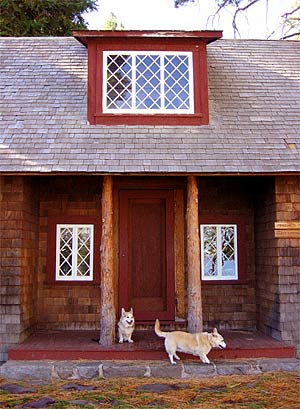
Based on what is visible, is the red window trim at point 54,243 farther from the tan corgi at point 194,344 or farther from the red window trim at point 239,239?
the tan corgi at point 194,344

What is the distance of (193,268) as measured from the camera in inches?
275

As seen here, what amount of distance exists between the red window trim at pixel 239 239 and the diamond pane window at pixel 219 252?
0.06 m

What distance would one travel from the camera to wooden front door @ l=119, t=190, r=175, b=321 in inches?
314

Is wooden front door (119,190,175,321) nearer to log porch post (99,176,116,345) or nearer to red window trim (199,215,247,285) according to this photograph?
red window trim (199,215,247,285)

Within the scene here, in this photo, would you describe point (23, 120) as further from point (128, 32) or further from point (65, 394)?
point (65, 394)

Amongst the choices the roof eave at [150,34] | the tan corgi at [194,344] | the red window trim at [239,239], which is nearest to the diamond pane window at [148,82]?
the roof eave at [150,34]

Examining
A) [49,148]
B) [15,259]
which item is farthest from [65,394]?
[49,148]

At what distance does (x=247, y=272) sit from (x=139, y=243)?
2.00 metres

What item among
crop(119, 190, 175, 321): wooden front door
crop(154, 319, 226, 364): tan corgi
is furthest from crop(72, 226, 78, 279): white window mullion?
crop(154, 319, 226, 364): tan corgi

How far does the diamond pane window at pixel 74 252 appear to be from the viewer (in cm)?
805

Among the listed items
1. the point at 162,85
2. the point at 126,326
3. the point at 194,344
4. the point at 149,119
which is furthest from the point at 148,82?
the point at 194,344

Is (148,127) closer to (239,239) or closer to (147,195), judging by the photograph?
(147,195)

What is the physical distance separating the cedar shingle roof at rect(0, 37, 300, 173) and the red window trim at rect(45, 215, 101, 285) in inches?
63.0

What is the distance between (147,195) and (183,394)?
3672 mm
